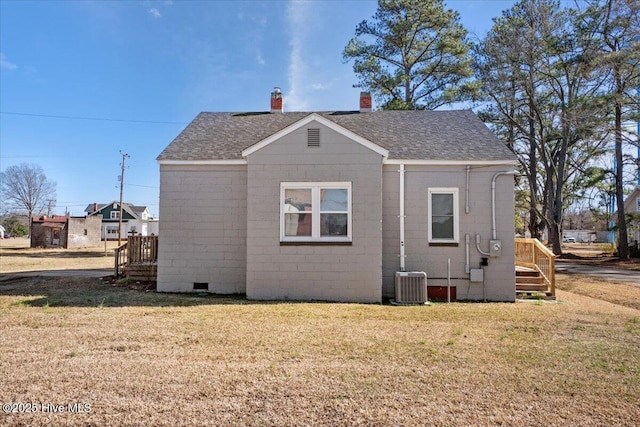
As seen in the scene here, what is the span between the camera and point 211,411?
9.78 ft

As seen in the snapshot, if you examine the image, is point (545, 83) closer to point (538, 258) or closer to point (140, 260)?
point (538, 258)

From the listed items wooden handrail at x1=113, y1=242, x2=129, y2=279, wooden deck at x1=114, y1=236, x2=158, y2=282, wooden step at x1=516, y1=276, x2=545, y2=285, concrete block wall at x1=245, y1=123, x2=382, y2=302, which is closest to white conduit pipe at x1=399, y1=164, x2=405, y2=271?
concrete block wall at x1=245, y1=123, x2=382, y2=302

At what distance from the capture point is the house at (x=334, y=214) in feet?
27.9

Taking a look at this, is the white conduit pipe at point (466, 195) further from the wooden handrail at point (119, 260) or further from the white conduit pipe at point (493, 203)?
the wooden handrail at point (119, 260)

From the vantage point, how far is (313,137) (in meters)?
8.64

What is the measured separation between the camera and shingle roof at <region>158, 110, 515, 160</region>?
375 inches

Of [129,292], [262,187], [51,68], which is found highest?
[51,68]

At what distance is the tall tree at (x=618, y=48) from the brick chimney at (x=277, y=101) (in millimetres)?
16374

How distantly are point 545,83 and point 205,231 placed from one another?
24.4m

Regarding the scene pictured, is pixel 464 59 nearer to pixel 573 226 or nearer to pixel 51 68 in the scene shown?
pixel 51 68

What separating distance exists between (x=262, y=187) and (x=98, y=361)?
17.2ft

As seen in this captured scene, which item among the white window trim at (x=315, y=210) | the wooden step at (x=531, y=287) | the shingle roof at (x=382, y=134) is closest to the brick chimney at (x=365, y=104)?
the shingle roof at (x=382, y=134)

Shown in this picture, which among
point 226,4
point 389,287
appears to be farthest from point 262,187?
point 226,4

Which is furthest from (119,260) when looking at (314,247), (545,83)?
(545,83)
